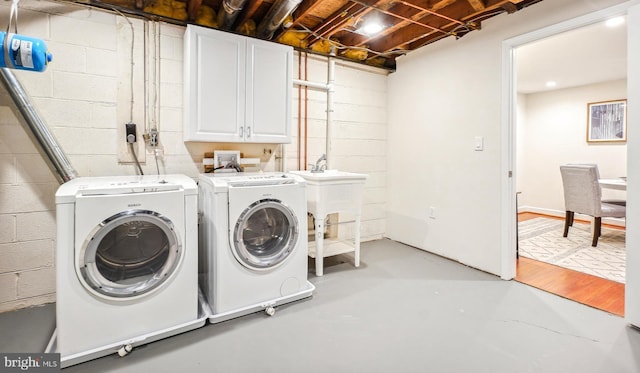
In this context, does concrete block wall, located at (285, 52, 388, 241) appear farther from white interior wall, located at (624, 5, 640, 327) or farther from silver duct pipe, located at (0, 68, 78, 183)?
white interior wall, located at (624, 5, 640, 327)

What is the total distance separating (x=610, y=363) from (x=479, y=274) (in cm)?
125

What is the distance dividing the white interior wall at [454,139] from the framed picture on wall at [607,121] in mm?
3623

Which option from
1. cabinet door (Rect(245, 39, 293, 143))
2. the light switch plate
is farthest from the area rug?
cabinet door (Rect(245, 39, 293, 143))

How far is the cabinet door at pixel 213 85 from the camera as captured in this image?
2451mm

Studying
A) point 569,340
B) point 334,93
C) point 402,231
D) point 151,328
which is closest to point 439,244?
point 402,231

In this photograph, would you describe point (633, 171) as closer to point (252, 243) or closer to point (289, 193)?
point (289, 193)

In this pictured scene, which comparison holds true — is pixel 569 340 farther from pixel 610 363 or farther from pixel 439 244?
pixel 439 244

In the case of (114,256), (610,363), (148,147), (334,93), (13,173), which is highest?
(334,93)

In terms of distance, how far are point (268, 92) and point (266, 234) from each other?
1.25m

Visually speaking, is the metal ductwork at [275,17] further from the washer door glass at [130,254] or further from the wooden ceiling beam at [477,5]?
the washer door glass at [130,254]

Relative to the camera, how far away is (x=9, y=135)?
84.2 inches

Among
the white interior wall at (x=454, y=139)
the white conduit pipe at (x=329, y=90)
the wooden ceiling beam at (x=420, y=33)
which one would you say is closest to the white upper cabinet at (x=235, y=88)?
the white conduit pipe at (x=329, y=90)

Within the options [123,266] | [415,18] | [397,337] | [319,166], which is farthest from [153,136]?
[415,18]

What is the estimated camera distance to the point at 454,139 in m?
3.21
